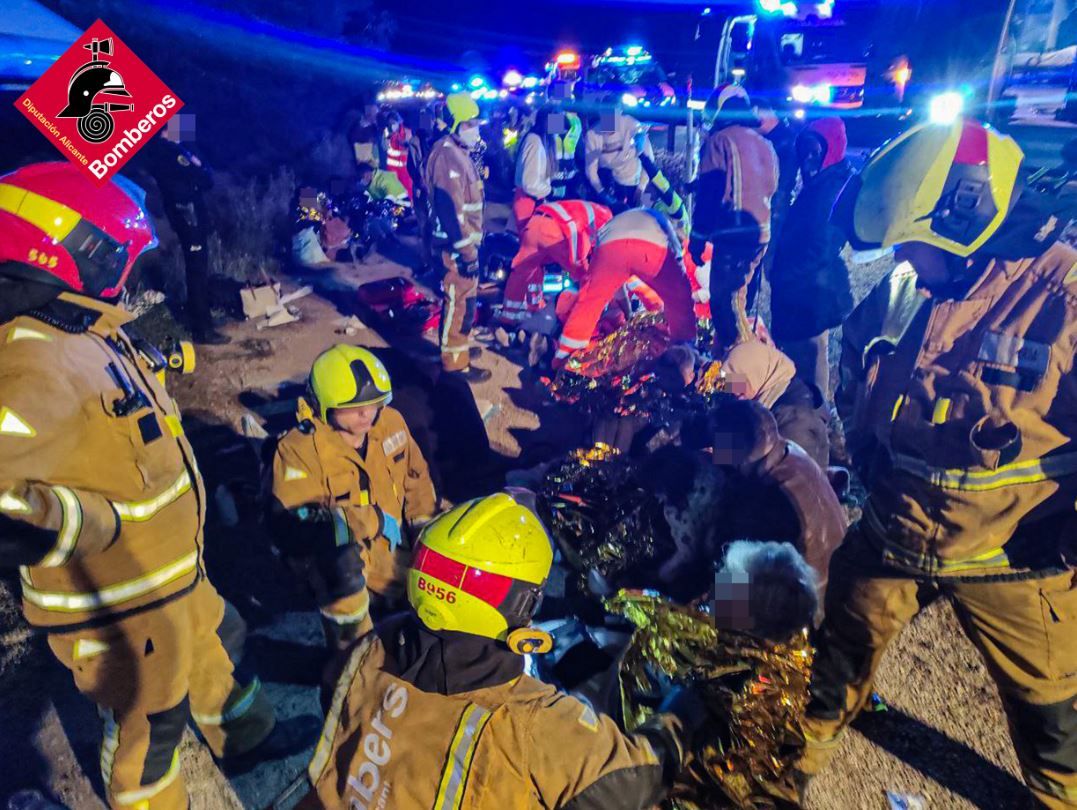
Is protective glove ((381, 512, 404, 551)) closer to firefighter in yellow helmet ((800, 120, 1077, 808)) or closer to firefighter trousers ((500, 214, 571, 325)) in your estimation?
firefighter in yellow helmet ((800, 120, 1077, 808))

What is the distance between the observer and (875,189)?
8.77 ft

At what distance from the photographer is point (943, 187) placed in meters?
2.49

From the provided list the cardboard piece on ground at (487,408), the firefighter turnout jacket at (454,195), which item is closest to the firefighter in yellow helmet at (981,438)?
the cardboard piece on ground at (487,408)

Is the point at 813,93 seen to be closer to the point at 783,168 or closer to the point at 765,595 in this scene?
the point at 783,168

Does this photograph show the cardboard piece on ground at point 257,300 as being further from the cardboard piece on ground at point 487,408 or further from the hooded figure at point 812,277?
the hooded figure at point 812,277

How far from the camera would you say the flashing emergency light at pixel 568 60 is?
1579 centimetres

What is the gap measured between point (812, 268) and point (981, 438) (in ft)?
16.0

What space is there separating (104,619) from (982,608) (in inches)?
131

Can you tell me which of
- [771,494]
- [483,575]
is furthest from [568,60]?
[483,575]

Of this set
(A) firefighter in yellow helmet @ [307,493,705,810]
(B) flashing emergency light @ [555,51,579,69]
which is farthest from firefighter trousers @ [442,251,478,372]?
(B) flashing emergency light @ [555,51,579,69]

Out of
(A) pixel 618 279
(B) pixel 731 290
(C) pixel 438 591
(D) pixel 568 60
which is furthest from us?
(D) pixel 568 60

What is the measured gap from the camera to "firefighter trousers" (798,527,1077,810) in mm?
2314

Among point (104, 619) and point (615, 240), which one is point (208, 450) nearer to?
point (104, 619)

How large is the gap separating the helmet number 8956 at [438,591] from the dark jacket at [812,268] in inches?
241
